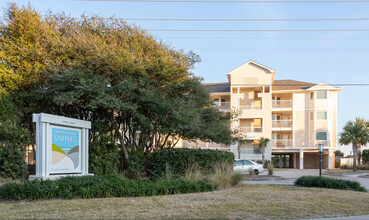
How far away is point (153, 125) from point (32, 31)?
6.80 m

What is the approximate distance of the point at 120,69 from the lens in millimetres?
15648

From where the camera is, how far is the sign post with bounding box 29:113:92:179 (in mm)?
12086

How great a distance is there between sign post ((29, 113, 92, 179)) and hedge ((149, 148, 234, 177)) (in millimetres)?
3177

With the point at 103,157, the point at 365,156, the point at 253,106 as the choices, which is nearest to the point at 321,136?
the point at 365,156

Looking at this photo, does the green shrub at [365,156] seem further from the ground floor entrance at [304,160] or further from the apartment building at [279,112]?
the apartment building at [279,112]

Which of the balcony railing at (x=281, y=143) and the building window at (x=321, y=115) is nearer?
the building window at (x=321, y=115)

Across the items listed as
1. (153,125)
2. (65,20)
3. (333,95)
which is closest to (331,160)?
(333,95)

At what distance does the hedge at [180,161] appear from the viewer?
1540cm

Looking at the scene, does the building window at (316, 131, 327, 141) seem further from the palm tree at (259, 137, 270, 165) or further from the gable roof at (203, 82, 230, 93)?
the gable roof at (203, 82, 230, 93)

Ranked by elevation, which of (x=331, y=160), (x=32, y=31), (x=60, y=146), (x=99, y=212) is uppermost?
(x=32, y=31)

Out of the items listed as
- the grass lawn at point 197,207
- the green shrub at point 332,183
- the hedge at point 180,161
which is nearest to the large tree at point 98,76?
the hedge at point 180,161

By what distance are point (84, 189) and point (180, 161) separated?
576 cm

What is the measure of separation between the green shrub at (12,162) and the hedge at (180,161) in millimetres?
5301

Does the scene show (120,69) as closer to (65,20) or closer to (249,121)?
(65,20)
